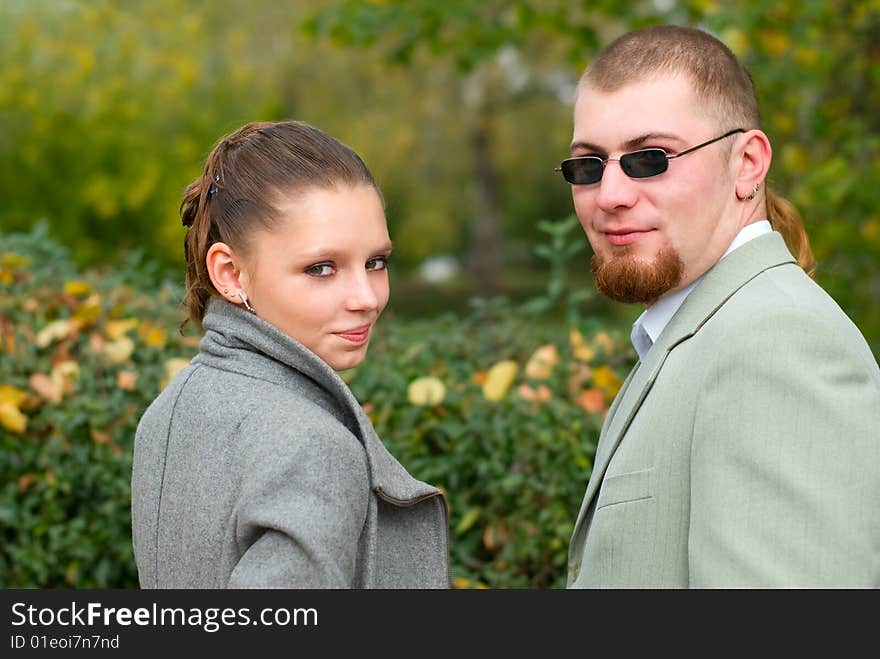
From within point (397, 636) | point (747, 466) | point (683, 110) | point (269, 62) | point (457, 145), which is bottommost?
point (397, 636)

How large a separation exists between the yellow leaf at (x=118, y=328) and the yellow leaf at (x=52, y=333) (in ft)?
0.41

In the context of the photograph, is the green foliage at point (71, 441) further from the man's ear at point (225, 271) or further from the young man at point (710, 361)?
the young man at point (710, 361)

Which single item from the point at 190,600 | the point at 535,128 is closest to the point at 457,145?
the point at 535,128

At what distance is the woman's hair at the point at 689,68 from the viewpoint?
2035 millimetres

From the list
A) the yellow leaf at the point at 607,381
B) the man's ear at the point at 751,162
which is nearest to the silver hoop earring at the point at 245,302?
the man's ear at the point at 751,162

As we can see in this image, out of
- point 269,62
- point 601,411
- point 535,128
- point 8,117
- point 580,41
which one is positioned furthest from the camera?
point 535,128

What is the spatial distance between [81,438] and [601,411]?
1.67m

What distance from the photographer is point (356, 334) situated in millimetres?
1961

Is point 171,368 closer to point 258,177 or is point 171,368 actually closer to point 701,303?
point 258,177

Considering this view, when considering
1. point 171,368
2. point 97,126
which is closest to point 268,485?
point 171,368

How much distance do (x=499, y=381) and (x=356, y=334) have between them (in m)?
1.45

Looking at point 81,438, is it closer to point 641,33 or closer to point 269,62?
point 641,33

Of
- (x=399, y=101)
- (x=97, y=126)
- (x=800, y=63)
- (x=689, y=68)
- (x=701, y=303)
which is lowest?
(x=701, y=303)

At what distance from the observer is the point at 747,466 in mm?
1637
